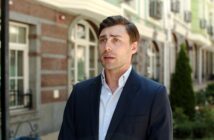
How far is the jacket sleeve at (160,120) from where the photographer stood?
9.25 feet

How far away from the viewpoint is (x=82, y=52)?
15.4 meters

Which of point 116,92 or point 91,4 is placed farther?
point 91,4

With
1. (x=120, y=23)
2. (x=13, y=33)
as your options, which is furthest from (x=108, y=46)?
(x=13, y=33)

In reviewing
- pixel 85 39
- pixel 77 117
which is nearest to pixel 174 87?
pixel 85 39

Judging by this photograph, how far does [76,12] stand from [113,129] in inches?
434

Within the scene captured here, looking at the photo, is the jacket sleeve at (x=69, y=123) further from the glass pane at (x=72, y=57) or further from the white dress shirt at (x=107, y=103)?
the glass pane at (x=72, y=57)

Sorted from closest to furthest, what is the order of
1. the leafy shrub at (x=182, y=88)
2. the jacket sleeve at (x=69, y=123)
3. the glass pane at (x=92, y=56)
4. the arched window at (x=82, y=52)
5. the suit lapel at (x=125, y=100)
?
the suit lapel at (x=125, y=100), the jacket sleeve at (x=69, y=123), the leafy shrub at (x=182, y=88), the arched window at (x=82, y=52), the glass pane at (x=92, y=56)

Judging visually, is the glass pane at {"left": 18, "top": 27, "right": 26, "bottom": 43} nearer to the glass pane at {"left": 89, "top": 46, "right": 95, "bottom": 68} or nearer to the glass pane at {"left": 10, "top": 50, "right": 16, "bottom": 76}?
the glass pane at {"left": 10, "top": 50, "right": 16, "bottom": 76}

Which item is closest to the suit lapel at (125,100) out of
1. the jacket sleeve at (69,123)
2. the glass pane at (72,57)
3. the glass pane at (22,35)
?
the jacket sleeve at (69,123)

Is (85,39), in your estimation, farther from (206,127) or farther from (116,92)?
(116,92)

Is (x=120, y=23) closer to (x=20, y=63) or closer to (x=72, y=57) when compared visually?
(x=20, y=63)

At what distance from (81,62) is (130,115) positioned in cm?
1265

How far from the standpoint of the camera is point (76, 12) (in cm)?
1363

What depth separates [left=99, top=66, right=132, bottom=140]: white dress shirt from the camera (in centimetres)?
283
